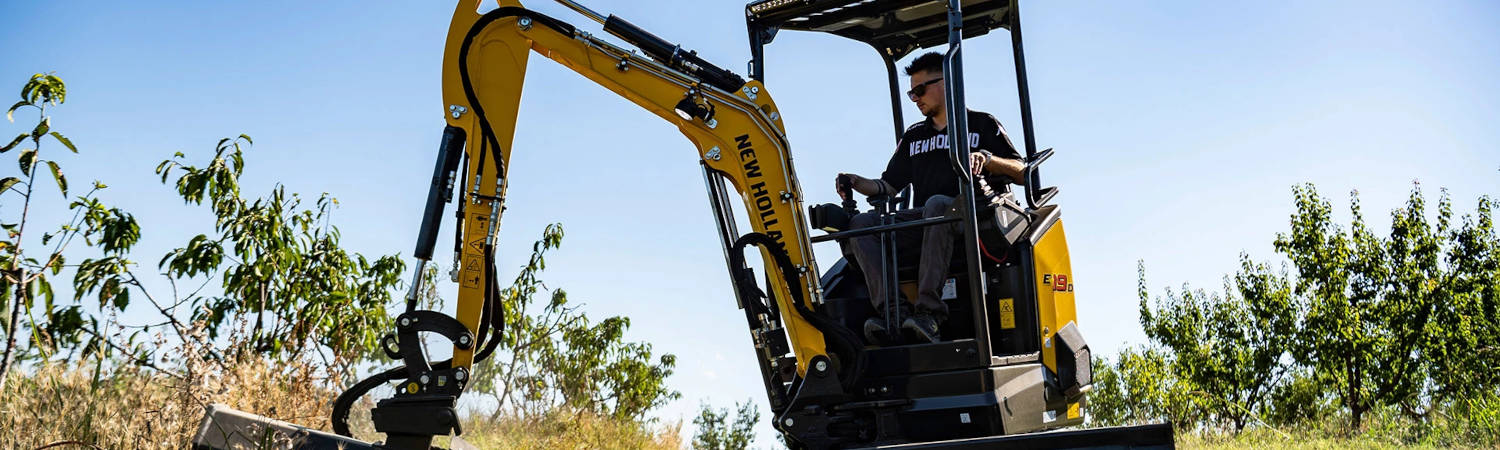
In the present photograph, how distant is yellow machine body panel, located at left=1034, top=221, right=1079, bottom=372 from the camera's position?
5.45 meters

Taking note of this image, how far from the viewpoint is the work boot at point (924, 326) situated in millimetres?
5152

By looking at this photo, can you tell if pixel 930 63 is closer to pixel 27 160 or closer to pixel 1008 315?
pixel 1008 315

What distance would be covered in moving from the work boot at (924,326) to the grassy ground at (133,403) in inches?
93.9

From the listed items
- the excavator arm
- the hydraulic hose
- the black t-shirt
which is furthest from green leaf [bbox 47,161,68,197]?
the black t-shirt

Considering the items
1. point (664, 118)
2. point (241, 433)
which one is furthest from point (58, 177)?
point (664, 118)

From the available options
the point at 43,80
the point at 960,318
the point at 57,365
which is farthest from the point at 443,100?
the point at 960,318

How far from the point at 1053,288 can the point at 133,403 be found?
4.69 m

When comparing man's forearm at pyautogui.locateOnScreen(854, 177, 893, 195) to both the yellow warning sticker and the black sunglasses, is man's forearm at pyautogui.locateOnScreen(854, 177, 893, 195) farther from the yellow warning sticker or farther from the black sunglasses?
the yellow warning sticker

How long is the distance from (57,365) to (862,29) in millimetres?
4819

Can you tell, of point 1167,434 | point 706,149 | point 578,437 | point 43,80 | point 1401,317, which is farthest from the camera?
point 1401,317

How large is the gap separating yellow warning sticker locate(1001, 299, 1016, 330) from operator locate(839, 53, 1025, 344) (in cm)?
36

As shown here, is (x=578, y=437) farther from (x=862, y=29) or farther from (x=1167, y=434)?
(x=1167, y=434)

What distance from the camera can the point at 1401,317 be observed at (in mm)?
16812

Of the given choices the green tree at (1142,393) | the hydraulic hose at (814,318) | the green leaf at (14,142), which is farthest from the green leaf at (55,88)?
the green tree at (1142,393)
